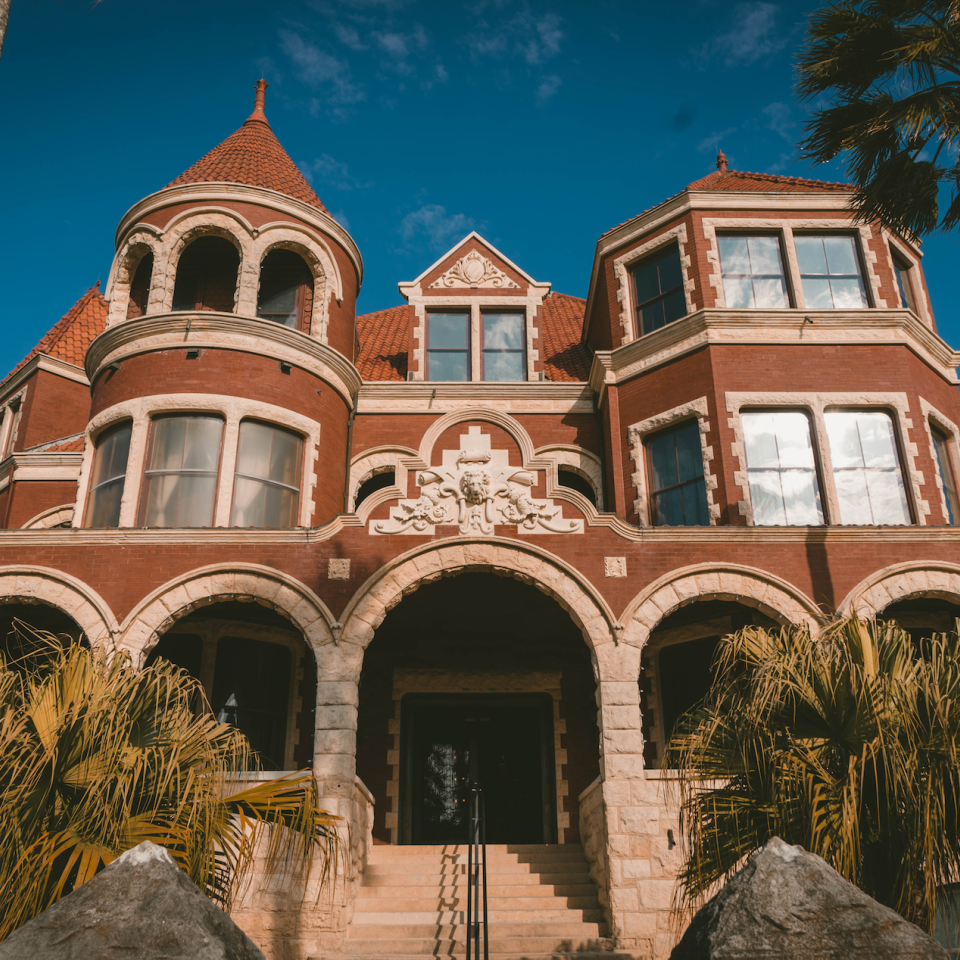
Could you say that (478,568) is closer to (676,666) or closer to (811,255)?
(676,666)

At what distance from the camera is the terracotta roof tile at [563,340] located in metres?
19.9

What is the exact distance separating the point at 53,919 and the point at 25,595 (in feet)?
29.7

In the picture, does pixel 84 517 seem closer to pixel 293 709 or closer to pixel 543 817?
pixel 293 709

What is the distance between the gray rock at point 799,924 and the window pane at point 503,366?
49.3ft

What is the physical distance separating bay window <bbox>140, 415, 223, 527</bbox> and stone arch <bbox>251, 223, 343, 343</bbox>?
9.96ft

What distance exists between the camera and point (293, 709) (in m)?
15.2

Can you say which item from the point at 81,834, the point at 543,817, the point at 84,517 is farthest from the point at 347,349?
the point at 81,834

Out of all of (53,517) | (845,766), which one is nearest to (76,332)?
(53,517)

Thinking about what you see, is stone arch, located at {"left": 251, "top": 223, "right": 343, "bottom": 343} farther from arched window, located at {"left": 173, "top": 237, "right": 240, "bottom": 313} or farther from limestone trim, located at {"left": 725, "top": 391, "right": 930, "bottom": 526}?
limestone trim, located at {"left": 725, "top": 391, "right": 930, "bottom": 526}

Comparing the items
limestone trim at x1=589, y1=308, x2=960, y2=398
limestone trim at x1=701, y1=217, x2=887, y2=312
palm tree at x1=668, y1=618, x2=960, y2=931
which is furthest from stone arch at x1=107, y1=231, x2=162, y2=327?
palm tree at x1=668, y1=618, x2=960, y2=931

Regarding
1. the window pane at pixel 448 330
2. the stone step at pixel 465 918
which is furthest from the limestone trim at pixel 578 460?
the stone step at pixel 465 918

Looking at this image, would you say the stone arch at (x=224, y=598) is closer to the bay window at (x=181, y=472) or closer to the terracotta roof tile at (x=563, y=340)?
the bay window at (x=181, y=472)

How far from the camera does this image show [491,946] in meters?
10.2

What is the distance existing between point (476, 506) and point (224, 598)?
3599 mm
